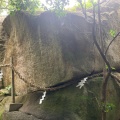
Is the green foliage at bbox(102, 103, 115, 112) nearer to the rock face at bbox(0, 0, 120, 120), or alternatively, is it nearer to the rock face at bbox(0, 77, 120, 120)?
the rock face at bbox(0, 77, 120, 120)

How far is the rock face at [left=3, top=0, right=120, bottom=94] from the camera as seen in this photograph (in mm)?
6207

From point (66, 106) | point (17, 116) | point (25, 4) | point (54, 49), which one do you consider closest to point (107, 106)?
point (66, 106)

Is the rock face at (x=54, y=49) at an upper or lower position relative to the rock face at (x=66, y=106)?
upper

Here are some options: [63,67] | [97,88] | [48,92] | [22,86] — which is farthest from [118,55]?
[22,86]

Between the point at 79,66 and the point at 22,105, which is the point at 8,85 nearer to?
the point at 22,105

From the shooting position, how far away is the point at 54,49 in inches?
246

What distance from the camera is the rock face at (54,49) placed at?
6.21 meters

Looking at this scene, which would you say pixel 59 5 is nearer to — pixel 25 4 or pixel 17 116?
pixel 25 4

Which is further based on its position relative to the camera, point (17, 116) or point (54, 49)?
point (54, 49)

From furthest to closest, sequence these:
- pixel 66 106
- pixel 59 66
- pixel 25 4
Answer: pixel 59 66 < pixel 66 106 < pixel 25 4

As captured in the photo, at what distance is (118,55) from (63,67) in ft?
7.77

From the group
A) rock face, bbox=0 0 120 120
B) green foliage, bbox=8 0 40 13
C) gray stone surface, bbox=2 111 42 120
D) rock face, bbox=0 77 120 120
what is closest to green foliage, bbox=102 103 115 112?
rock face, bbox=0 77 120 120

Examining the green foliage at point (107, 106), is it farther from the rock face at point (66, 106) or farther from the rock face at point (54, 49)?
the rock face at point (54, 49)

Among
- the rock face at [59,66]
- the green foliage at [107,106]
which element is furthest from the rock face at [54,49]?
the green foliage at [107,106]
